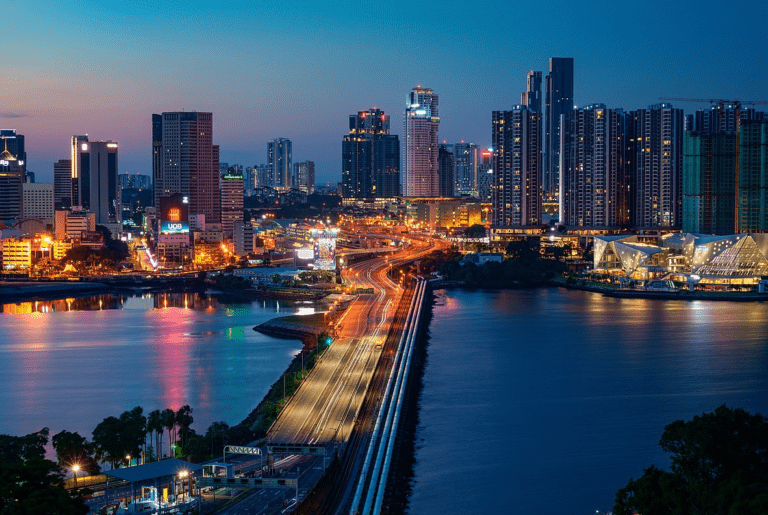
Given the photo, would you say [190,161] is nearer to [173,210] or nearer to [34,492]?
[173,210]

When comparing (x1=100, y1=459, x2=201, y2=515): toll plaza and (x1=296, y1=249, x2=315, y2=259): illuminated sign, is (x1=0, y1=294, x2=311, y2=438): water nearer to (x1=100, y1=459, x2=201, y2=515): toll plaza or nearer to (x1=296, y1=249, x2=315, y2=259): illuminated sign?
(x1=100, y1=459, x2=201, y2=515): toll plaza

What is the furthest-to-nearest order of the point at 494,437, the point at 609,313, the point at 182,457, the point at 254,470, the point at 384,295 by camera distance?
the point at 384,295, the point at 609,313, the point at 494,437, the point at 182,457, the point at 254,470

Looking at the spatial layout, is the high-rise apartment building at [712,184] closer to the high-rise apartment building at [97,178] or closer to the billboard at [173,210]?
the billboard at [173,210]

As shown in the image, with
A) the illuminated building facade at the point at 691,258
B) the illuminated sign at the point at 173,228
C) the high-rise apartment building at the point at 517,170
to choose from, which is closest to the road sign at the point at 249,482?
the illuminated building facade at the point at 691,258

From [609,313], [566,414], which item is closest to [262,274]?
[609,313]

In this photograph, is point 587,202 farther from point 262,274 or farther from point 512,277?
point 262,274
